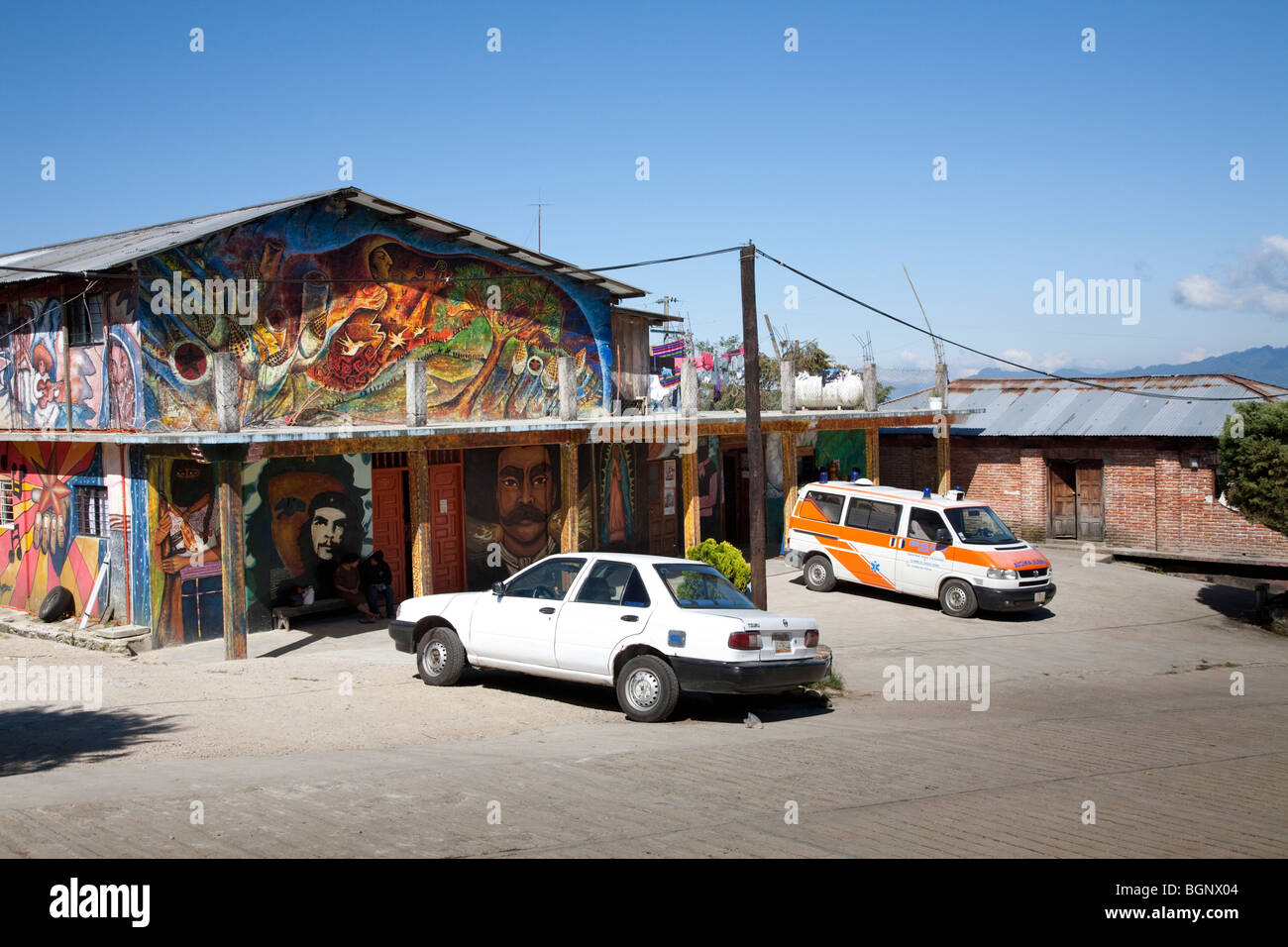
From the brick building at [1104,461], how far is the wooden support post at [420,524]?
16.0 m

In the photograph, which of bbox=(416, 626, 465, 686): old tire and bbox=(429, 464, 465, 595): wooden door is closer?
bbox=(416, 626, 465, 686): old tire

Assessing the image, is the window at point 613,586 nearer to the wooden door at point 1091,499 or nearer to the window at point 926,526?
the window at point 926,526

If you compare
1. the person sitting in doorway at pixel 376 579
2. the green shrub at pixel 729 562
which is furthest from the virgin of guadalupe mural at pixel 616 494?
the person sitting in doorway at pixel 376 579

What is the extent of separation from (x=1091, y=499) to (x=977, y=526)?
945 cm

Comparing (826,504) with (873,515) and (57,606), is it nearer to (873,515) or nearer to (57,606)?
(873,515)

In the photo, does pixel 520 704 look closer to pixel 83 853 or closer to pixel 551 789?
pixel 551 789

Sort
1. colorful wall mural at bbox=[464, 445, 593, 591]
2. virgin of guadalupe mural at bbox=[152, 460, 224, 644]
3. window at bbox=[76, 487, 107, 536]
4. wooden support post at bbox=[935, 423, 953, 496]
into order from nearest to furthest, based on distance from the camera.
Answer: virgin of guadalupe mural at bbox=[152, 460, 224, 644], window at bbox=[76, 487, 107, 536], colorful wall mural at bbox=[464, 445, 593, 591], wooden support post at bbox=[935, 423, 953, 496]

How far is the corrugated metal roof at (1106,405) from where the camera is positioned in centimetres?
2411

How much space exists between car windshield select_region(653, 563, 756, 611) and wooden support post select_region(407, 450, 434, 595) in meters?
5.78

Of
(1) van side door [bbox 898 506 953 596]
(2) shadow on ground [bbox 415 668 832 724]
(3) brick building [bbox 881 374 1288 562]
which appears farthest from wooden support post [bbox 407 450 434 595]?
(3) brick building [bbox 881 374 1288 562]

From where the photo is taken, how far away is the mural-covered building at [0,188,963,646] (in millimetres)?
14562

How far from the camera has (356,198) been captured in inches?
680

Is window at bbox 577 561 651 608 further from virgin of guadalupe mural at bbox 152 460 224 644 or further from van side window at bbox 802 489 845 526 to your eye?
van side window at bbox 802 489 845 526
